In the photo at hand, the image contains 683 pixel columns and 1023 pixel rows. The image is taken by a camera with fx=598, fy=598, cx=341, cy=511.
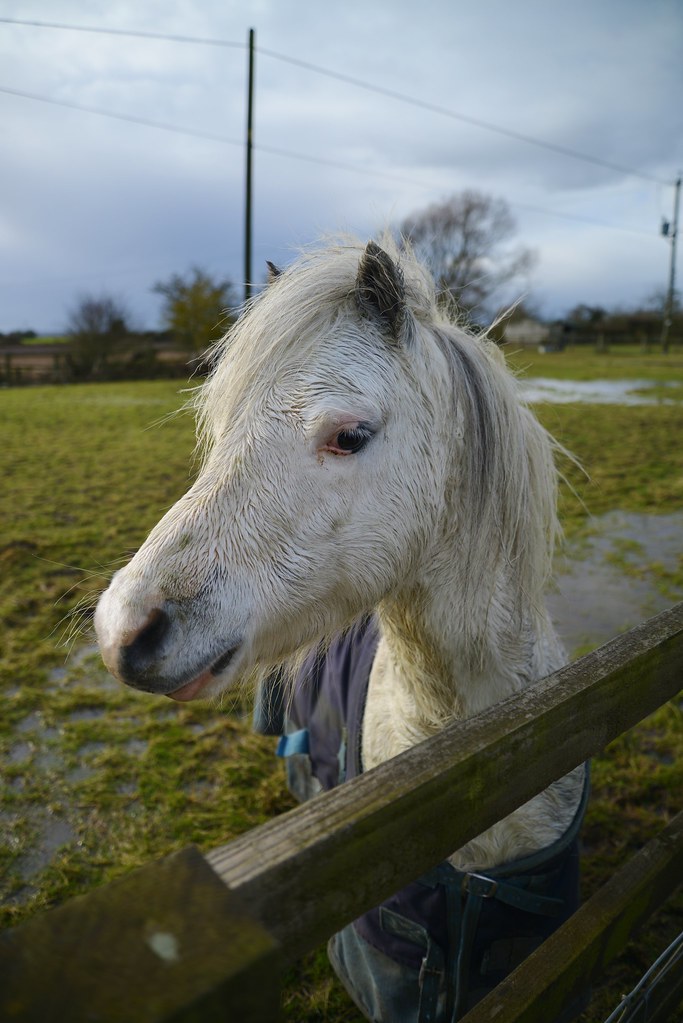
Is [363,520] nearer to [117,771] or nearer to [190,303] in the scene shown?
[117,771]

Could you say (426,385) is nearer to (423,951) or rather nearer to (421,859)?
(421,859)

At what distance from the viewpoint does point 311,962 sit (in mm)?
2121

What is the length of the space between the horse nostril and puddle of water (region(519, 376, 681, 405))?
1172 cm

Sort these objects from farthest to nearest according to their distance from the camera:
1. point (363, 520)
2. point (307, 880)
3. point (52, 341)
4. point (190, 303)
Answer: point (52, 341), point (190, 303), point (363, 520), point (307, 880)

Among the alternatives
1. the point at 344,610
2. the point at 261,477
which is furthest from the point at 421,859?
the point at 261,477

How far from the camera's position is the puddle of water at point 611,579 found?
4117 mm

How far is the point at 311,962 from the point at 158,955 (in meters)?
2.07

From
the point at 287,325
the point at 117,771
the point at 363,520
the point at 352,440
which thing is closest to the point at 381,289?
the point at 287,325

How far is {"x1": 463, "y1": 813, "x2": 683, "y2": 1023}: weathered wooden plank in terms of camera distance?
3.65ft

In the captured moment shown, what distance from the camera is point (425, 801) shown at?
77 cm

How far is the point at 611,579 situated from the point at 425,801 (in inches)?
180

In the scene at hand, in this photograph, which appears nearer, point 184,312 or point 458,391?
point 458,391

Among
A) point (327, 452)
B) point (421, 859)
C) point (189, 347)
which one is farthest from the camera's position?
point (189, 347)

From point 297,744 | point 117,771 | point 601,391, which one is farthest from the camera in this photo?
point 601,391
